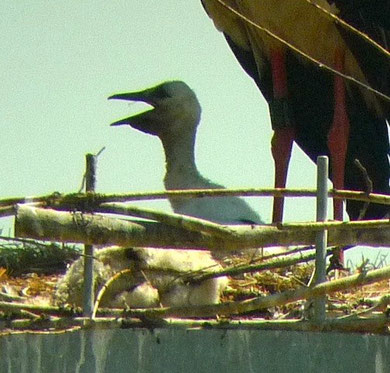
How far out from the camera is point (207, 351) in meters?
3.89

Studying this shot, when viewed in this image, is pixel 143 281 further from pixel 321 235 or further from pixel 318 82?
pixel 318 82

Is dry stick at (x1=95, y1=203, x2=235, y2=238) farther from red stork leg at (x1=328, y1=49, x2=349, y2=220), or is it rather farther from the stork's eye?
the stork's eye

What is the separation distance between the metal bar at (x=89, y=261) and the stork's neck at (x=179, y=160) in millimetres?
3281

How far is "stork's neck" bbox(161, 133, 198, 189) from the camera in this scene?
746 centimetres

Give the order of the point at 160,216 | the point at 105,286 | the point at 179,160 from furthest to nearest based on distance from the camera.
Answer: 1. the point at 179,160
2. the point at 105,286
3. the point at 160,216

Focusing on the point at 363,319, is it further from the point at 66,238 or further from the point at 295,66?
the point at 295,66

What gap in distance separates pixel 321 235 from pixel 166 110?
3.84m

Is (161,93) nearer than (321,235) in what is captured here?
No

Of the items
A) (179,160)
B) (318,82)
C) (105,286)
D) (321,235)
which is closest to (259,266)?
(105,286)

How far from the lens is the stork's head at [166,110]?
776 cm

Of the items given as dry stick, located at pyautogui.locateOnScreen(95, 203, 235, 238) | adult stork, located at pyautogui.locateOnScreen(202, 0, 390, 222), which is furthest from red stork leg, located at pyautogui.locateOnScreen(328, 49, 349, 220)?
dry stick, located at pyautogui.locateOnScreen(95, 203, 235, 238)

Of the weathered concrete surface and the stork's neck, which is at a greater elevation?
the stork's neck

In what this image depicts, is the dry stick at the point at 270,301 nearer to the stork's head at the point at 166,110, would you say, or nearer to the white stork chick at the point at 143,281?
the white stork chick at the point at 143,281

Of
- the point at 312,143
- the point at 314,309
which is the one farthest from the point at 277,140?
the point at 314,309
